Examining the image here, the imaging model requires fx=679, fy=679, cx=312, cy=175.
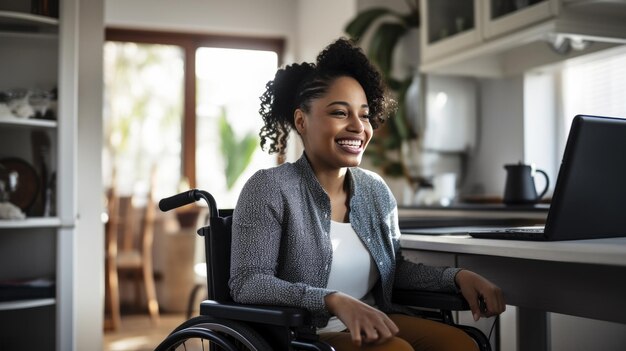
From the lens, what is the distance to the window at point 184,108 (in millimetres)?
5469

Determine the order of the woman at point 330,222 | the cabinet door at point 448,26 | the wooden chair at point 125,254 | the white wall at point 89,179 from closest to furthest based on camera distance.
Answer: the woman at point 330,222, the cabinet door at point 448,26, the white wall at point 89,179, the wooden chair at point 125,254

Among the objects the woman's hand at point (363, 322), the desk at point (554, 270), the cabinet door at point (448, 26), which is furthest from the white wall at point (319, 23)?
the woman's hand at point (363, 322)

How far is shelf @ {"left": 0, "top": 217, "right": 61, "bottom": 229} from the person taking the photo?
2.78 m

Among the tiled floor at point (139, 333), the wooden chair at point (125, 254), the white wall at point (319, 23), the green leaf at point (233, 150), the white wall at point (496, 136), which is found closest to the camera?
the white wall at point (496, 136)

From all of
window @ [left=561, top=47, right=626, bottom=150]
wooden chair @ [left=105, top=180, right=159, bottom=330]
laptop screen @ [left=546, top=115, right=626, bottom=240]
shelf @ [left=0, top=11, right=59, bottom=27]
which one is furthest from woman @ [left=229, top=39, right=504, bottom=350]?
wooden chair @ [left=105, top=180, right=159, bottom=330]

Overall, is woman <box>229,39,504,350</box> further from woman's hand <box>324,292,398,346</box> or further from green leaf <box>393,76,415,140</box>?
green leaf <box>393,76,415,140</box>

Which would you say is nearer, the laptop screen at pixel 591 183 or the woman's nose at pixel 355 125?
the laptop screen at pixel 591 183

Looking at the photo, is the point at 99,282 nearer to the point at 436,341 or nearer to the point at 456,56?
the point at 456,56

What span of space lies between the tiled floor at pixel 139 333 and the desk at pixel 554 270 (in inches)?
108

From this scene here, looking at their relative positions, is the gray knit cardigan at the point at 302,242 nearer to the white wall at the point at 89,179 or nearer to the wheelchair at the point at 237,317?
the wheelchair at the point at 237,317

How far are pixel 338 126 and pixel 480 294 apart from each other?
0.46 m

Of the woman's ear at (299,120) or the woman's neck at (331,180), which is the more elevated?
the woman's ear at (299,120)

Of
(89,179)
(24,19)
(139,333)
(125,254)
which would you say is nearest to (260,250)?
(24,19)

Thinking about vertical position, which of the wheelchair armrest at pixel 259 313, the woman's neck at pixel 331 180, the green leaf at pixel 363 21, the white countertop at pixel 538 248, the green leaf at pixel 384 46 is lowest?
the wheelchair armrest at pixel 259 313
